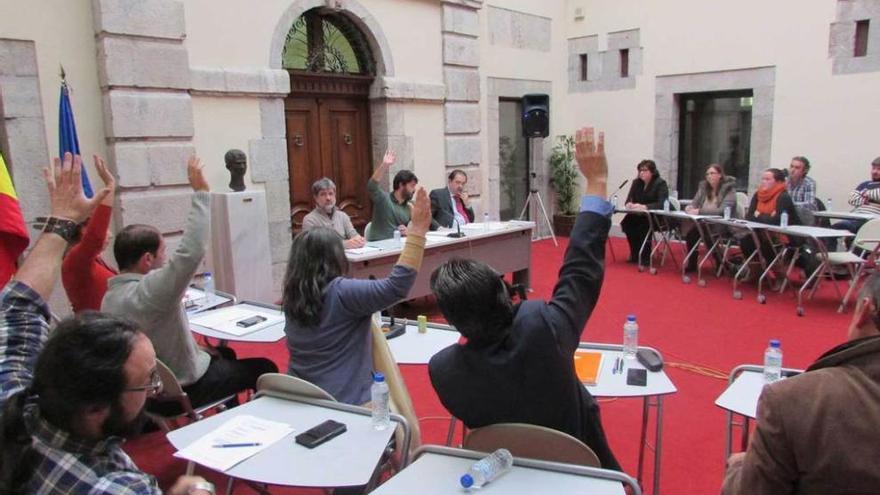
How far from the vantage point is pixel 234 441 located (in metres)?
1.90

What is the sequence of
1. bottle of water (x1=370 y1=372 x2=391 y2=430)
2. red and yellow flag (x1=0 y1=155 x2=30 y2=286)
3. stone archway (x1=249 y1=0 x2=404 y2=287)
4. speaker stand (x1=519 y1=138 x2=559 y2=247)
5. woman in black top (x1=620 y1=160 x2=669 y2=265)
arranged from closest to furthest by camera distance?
bottle of water (x1=370 y1=372 x2=391 y2=430) < red and yellow flag (x1=0 y1=155 x2=30 y2=286) < stone archway (x1=249 y1=0 x2=404 y2=287) < woman in black top (x1=620 y1=160 x2=669 y2=265) < speaker stand (x1=519 y1=138 x2=559 y2=247)

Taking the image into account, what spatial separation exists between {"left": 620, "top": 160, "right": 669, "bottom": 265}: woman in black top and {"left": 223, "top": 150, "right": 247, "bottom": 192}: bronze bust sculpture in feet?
14.3

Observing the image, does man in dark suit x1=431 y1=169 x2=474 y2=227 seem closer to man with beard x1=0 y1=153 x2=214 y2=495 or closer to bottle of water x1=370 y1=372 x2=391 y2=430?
bottle of water x1=370 y1=372 x2=391 y2=430

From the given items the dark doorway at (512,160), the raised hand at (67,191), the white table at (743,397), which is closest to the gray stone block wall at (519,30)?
→ the dark doorway at (512,160)

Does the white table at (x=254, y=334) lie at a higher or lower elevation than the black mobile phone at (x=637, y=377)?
higher

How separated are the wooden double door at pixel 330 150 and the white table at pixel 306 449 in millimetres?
4413

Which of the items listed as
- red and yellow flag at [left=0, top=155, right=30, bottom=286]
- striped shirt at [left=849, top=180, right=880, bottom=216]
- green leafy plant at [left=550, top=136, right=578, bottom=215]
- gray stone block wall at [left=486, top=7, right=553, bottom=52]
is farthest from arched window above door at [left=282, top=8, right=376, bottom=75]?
striped shirt at [left=849, top=180, right=880, bottom=216]

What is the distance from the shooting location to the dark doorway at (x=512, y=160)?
8.86 m

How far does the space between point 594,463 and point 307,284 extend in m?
1.18

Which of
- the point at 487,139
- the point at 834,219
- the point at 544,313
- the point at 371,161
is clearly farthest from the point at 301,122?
the point at 834,219

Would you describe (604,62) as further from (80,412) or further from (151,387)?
(80,412)

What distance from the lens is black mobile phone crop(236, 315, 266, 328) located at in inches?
126

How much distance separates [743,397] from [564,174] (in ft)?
24.1

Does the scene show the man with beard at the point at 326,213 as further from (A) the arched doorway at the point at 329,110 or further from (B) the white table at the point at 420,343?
(B) the white table at the point at 420,343
